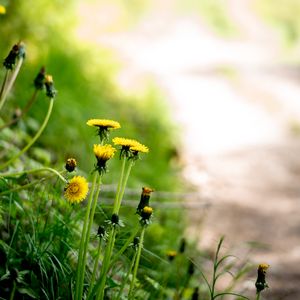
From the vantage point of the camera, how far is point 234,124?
9789 mm

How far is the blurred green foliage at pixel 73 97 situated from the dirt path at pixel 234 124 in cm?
60

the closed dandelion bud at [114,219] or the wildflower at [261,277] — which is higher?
the closed dandelion bud at [114,219]

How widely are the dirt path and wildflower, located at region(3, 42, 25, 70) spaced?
3.42 feet

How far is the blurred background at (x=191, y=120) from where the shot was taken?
183 inches

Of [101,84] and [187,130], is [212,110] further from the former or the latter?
[101,84]

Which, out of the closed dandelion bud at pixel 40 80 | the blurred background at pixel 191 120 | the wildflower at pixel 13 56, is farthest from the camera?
the blurred background at pixel 191 120

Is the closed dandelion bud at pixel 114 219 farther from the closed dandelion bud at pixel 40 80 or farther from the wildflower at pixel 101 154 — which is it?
the closed dandelion bud at pixel 40 80

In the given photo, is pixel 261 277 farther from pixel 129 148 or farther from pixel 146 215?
pixel 129 148

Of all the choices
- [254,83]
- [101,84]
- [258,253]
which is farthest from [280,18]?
[258,253]

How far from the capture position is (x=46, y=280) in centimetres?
183

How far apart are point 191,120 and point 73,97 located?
15.2 ft

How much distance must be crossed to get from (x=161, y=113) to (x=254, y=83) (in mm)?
6265

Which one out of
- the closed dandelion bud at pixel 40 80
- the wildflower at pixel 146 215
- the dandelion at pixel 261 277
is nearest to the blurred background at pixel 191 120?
the dandelion at pixel 261 277

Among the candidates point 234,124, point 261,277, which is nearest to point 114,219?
point 261,277
